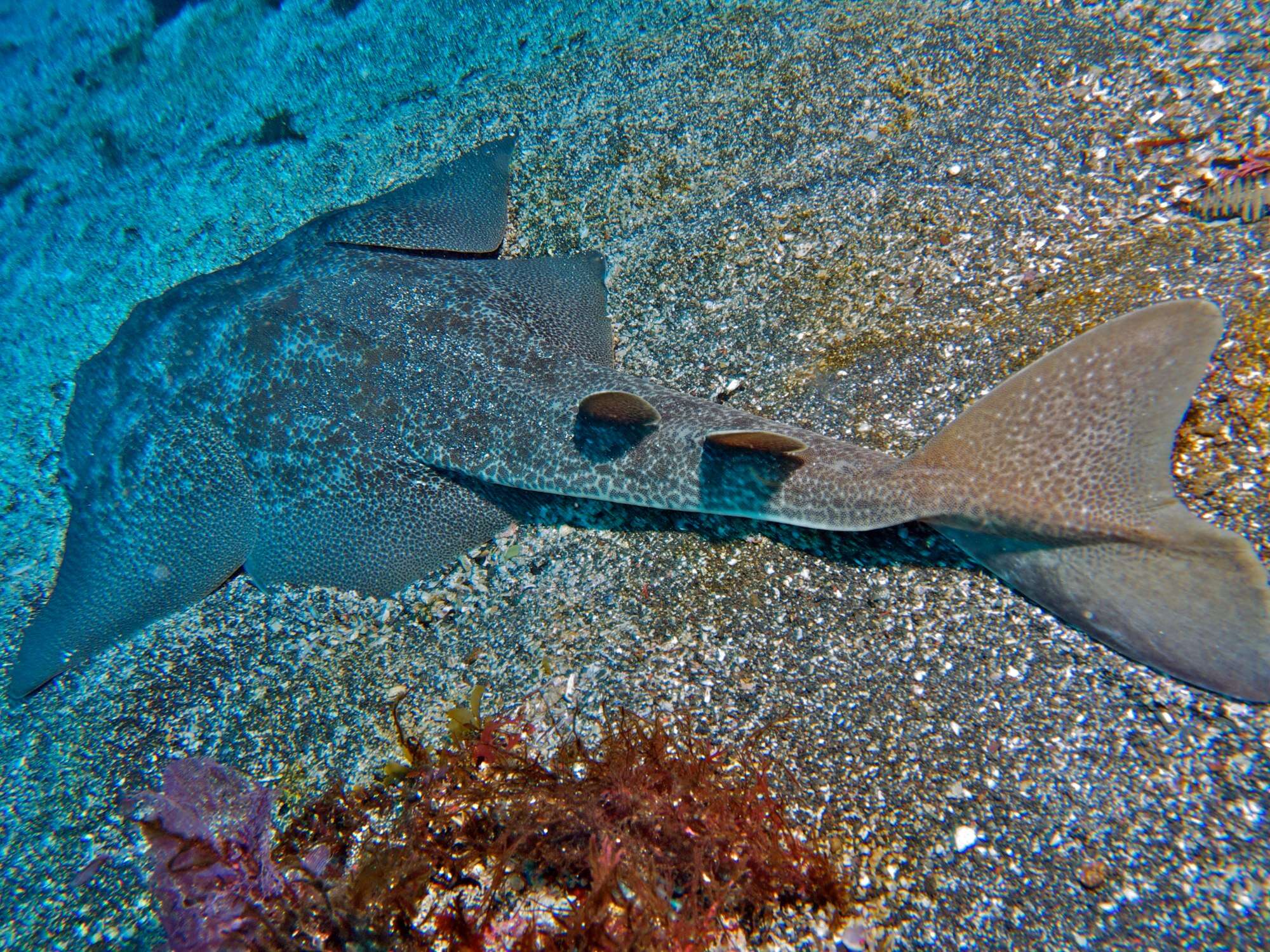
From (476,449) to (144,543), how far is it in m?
2.22

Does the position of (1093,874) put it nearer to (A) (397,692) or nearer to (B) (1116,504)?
(B) (1116,504)

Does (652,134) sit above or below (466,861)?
above

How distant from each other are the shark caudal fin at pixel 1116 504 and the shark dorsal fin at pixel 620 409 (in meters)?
1.24

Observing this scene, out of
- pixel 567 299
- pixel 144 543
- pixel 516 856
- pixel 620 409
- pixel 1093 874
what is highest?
pixel 567 299

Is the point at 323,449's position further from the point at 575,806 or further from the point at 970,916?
the point at 970,916

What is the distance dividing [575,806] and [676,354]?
2483 millimetres

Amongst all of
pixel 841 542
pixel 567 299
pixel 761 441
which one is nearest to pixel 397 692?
pixel 761 441

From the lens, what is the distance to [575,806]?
2.59 metres

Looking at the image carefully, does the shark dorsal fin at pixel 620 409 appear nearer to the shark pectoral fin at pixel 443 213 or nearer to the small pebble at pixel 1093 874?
the shark pectoral fin at pixel 443 213

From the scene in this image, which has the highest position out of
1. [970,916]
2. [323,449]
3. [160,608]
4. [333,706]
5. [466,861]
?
[323,449]

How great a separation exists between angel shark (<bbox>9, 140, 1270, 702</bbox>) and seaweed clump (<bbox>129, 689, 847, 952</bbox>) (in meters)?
1.12

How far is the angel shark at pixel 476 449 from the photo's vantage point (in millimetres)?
2357

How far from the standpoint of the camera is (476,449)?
11.5 ft

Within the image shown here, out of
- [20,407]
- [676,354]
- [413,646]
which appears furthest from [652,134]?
[20,407]
